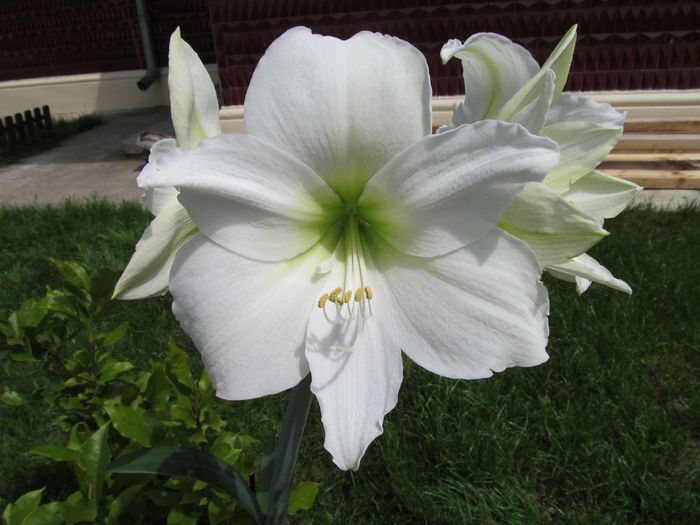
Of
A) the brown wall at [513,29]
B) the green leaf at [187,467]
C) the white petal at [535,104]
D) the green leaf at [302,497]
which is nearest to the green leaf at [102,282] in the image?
the green leaf at [187,467]

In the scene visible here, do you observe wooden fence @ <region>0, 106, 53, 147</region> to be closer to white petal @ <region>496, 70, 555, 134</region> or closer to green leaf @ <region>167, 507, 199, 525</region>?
green leaf @ <region>167, 507, 199, 525</region>

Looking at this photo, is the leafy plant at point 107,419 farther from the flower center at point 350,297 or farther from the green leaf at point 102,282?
the flower center at point 350,297

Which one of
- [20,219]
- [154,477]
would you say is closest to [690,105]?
[154,477]

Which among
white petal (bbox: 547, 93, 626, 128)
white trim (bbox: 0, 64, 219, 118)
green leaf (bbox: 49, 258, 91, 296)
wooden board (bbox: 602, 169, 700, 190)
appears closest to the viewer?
white petal (bbox: 547, 93, 626, 128)

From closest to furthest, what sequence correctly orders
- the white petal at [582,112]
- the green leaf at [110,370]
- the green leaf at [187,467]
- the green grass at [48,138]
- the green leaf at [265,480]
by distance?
the white petal at [582,112] → the green leaf at [187,467] → the green leaf at [265,480] → the green leaf at [110,370] → the green grass at [48,138]

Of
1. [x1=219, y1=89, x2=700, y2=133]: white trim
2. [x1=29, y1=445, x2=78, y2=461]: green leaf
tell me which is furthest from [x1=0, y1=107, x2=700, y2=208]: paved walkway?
[x1=29, y1=445, x2=78, y2=461]: green leaf

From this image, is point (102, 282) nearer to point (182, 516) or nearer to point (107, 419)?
point (107, 419)

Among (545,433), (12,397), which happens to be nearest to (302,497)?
(12,397)
